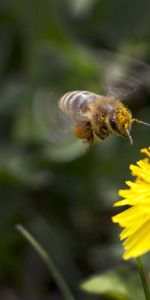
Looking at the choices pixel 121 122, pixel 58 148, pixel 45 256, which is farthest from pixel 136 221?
pixel 58 148

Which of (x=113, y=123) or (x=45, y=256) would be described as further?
(x=45, y=256)

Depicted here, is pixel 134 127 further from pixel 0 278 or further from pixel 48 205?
pixel 0 278

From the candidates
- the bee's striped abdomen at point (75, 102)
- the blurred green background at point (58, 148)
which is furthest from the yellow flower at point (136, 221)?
the blurred green background at point (58, 148)

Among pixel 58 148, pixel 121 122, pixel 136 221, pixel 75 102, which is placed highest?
pixel 58 148

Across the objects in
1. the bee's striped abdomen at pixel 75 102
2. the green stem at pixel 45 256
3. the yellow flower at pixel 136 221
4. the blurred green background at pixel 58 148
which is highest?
the blurred green background at pixel 58 148

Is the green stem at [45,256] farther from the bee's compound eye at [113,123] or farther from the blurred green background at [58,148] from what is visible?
the blurred green background at [58,148]

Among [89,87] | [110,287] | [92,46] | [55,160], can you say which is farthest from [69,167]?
[110,287]

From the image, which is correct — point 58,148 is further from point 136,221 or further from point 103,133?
point 136,221

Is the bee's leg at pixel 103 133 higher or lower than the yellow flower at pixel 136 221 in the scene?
higher
